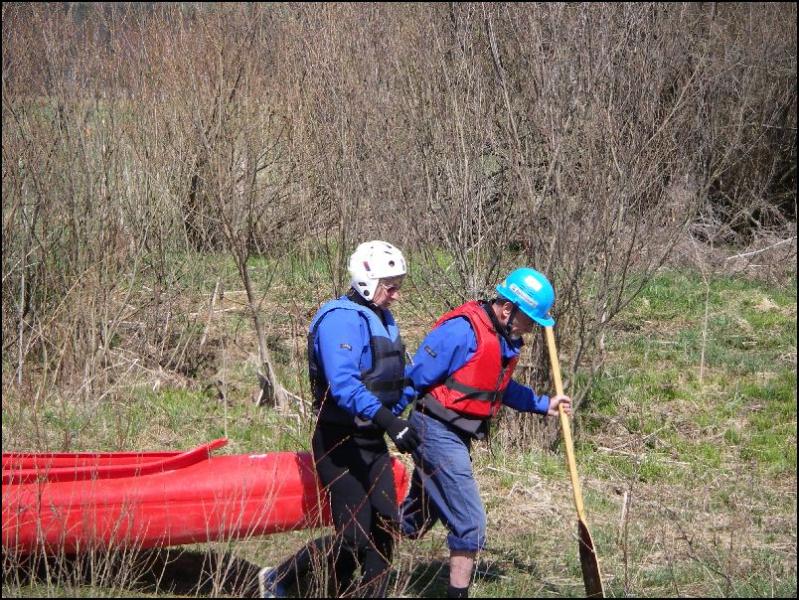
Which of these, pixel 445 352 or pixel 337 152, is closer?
pixel 445 352

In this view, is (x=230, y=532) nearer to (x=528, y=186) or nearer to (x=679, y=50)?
(x=528, y=186)

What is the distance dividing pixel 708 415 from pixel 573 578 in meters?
3.42

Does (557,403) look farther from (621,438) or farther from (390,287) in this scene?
(621,438)

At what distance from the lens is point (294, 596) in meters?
5.30

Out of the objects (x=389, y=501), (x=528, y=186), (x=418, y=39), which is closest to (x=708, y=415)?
(x=528, y=186)

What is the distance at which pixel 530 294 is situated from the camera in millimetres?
5043

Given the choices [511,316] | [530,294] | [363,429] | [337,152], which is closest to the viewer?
[363,429]

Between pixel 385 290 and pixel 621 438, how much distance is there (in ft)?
13.4

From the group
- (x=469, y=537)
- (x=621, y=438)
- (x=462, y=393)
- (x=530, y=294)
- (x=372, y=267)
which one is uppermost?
(x=372, y=267)

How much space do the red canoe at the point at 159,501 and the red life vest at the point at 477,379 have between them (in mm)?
500

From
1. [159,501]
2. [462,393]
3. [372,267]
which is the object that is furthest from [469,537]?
[159,501]

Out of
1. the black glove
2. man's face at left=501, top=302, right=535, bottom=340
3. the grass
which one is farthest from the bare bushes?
the black glove

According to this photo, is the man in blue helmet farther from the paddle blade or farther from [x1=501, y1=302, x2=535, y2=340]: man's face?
the paddle blade

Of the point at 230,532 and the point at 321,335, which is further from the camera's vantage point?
the point at 230,532
